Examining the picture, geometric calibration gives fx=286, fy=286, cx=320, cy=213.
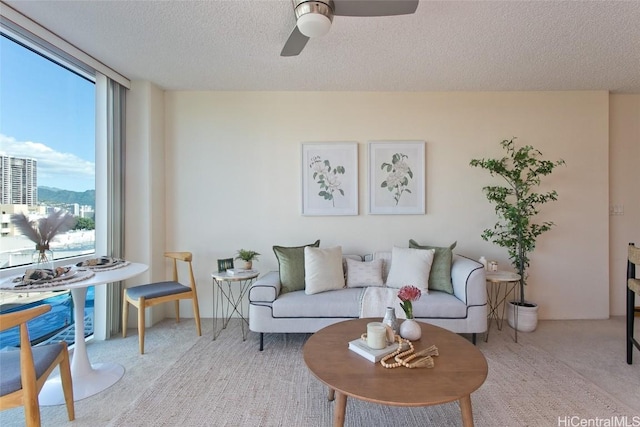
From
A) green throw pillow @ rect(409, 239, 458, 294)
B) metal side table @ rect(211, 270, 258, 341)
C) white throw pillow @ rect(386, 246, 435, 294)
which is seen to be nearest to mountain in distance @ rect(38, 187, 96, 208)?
metal side table @ rect(211, 270, 258, 341)

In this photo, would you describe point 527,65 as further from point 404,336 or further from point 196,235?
point 196,235

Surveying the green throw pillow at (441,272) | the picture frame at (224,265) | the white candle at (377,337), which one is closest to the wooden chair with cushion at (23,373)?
the picture frame at (224,265)

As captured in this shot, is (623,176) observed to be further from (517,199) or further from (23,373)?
(23,373)

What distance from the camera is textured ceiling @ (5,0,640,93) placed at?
1927 millimetres

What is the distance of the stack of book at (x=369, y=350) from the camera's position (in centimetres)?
153

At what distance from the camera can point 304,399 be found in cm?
190

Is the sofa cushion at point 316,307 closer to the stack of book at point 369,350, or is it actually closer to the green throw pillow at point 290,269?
the green throw pillow at point 290,269

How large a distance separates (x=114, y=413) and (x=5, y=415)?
2.17 ft

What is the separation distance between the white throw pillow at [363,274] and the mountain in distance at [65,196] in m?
2.62

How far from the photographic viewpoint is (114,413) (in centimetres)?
179

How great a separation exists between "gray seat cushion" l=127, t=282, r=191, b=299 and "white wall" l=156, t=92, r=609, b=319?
61 cm

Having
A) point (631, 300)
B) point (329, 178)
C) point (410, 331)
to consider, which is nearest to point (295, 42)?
point (329, 178)

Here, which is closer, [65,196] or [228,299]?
[65,196]

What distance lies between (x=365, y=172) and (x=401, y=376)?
7.53 ft
